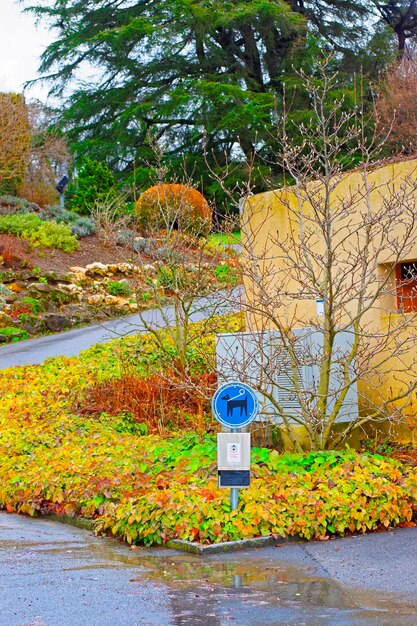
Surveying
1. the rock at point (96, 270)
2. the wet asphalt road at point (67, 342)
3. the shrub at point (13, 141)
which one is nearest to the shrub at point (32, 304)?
the wet asphalt road at point (67, 342)

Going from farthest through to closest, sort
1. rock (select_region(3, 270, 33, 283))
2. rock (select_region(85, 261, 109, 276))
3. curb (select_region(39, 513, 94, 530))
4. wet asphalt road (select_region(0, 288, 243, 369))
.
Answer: rock (select_region(85, 261, 109, 276))
rock (select_region(3, 270, 33, 283))
wet asphalt road (select_region(0, 288, 243, 369))
curb (select_region(39, 513, 94, 530))

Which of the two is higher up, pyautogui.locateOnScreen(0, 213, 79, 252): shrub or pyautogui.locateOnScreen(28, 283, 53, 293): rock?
pyautogui.locateOnScreen(0, 213, 79, 252): shrub

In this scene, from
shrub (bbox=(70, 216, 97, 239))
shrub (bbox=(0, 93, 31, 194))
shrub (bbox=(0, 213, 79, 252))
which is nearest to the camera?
shrub (bbox=(0, 213, 79, 252))

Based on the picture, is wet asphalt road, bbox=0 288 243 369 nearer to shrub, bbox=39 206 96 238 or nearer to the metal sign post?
shrub, bbox=39 206 96 238

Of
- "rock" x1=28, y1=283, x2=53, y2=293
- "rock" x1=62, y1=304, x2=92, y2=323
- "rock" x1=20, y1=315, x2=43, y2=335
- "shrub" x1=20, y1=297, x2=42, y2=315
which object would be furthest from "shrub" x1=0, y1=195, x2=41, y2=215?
"rock" x1=20, y1=315, x2=43, y2=335

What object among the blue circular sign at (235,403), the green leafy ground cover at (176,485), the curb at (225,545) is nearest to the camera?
the curb at (225,545)

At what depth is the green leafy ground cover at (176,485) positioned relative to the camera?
307 inches

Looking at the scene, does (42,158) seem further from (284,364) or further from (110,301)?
(284,364)

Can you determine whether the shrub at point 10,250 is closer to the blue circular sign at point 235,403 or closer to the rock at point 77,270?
the rock at point 77,270

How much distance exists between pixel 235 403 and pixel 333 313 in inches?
83.7

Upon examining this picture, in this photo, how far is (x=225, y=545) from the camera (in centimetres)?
742

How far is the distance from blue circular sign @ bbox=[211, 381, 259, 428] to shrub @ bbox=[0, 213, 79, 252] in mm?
18358

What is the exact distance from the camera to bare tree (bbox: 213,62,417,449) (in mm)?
9391

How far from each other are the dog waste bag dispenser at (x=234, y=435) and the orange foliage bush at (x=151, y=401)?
3.93m
